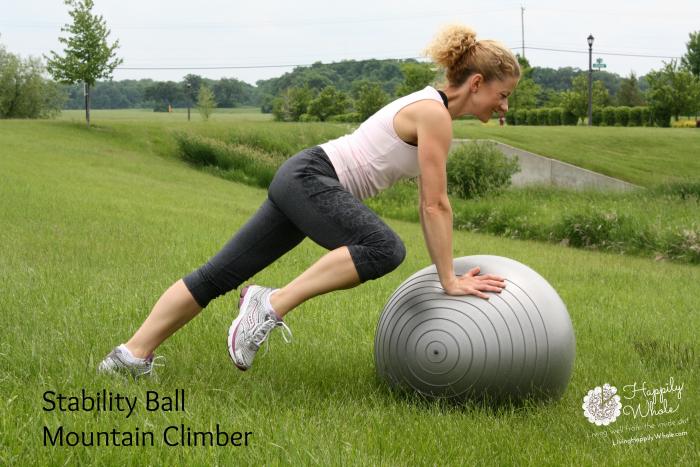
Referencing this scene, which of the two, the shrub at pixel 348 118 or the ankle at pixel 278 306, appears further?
the shrub at pixel 348 118

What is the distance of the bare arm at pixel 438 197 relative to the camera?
4523 millimetres

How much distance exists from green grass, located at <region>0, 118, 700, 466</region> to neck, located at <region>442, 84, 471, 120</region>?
1652 mm

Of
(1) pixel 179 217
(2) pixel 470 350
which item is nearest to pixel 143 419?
(2) pixel 470 350

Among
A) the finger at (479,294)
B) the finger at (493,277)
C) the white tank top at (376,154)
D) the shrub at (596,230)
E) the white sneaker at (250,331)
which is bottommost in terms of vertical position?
the shrub at (596,230)

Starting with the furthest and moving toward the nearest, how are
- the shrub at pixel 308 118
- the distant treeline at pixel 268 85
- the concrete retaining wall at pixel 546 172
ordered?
the distant treeline at pixel 268 85 < the shrub at pixel 308 118 < the concrete retaining wall at pixel 546 172

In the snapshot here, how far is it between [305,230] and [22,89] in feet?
233

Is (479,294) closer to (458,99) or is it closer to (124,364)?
(458,99)

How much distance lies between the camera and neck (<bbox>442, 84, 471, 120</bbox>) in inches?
188

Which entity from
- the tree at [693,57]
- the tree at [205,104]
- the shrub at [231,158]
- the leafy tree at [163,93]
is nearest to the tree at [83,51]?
the shrub at [231,158]

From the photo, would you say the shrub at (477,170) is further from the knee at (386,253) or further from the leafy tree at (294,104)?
the leafy tree at (294,104)

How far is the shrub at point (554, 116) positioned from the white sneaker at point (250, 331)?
208ft

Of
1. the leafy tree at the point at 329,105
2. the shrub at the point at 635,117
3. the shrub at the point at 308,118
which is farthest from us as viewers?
the leafy tree at the point at 329,105

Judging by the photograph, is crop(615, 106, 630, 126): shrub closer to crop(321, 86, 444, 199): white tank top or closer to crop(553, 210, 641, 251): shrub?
crop(553, 210, 641, 251): shrub

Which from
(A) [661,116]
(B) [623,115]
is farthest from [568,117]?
(A) [661,116]
